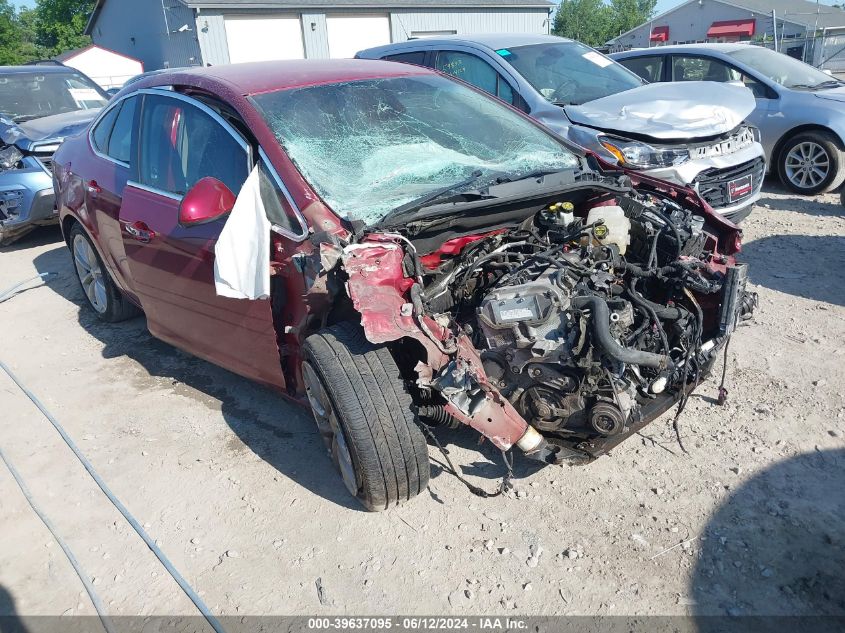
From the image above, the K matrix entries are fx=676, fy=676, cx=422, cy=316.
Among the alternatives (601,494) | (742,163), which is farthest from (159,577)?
(742,163)

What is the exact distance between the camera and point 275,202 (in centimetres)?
317

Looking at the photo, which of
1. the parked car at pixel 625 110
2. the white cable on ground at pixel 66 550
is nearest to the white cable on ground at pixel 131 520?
the white cable on ground at pixel 66 550

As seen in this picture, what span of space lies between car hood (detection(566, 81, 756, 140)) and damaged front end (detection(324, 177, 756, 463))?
2.52 meters

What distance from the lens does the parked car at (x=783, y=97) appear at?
7.41 m

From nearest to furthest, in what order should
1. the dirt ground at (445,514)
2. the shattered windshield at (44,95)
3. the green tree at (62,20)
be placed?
the dirt ground at (445,514) < the shattered windshield at (44,95) < the green tree at (62,20)

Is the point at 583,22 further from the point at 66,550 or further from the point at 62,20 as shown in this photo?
the point at 66,550

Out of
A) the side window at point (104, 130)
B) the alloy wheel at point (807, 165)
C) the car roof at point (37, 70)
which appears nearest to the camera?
the side window at point (104, 130)

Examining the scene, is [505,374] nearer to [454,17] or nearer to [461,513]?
[461,513]

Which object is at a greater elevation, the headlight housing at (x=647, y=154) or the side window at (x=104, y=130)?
the side window at (x=104, y=130)

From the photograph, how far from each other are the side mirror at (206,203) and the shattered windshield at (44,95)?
7.01 m

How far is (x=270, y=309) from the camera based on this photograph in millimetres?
3176

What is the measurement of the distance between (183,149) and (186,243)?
60cm

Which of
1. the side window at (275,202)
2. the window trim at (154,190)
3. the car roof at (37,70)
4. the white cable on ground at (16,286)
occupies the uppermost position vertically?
the car roof at (37,70)

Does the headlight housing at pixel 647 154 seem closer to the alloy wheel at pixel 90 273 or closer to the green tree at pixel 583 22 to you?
the alloy wheel at pixel 90 273
